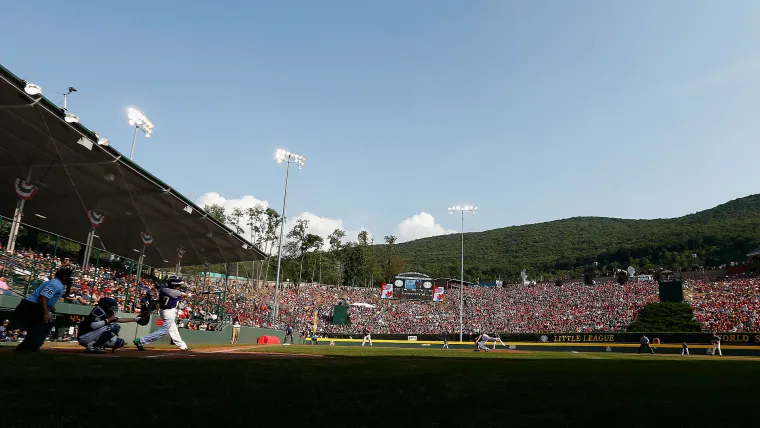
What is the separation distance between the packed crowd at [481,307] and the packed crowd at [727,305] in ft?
0.24

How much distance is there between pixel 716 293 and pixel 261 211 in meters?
71.8

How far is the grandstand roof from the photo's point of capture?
63.4 feet

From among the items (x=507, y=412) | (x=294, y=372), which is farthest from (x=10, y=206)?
(x=507, y=412)

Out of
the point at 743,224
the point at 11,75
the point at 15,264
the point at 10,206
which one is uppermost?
the point at 743,224

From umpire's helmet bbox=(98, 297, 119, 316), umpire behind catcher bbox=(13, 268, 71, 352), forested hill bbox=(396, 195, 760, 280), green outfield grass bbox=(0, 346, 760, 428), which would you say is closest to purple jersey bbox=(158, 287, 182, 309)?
umpire's helmet bbox=(98, 297, 119, 316)

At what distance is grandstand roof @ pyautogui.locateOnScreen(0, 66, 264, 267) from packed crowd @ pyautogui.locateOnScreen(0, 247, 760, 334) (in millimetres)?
3350

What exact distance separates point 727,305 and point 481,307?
91.7 feet

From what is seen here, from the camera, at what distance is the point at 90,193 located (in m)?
25.5

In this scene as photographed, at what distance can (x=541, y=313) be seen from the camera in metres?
56.3

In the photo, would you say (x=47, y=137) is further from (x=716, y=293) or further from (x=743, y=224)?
(x=743, y=224)

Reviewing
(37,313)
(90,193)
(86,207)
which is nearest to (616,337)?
(90,193)

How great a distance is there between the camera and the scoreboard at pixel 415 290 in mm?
66125

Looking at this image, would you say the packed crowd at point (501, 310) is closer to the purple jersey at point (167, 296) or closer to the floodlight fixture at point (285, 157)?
the floodlight fixture at point (285, 157)

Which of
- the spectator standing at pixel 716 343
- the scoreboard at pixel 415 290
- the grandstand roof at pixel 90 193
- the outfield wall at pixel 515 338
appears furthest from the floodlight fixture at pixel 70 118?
the scoreboard at pixel 415 290
